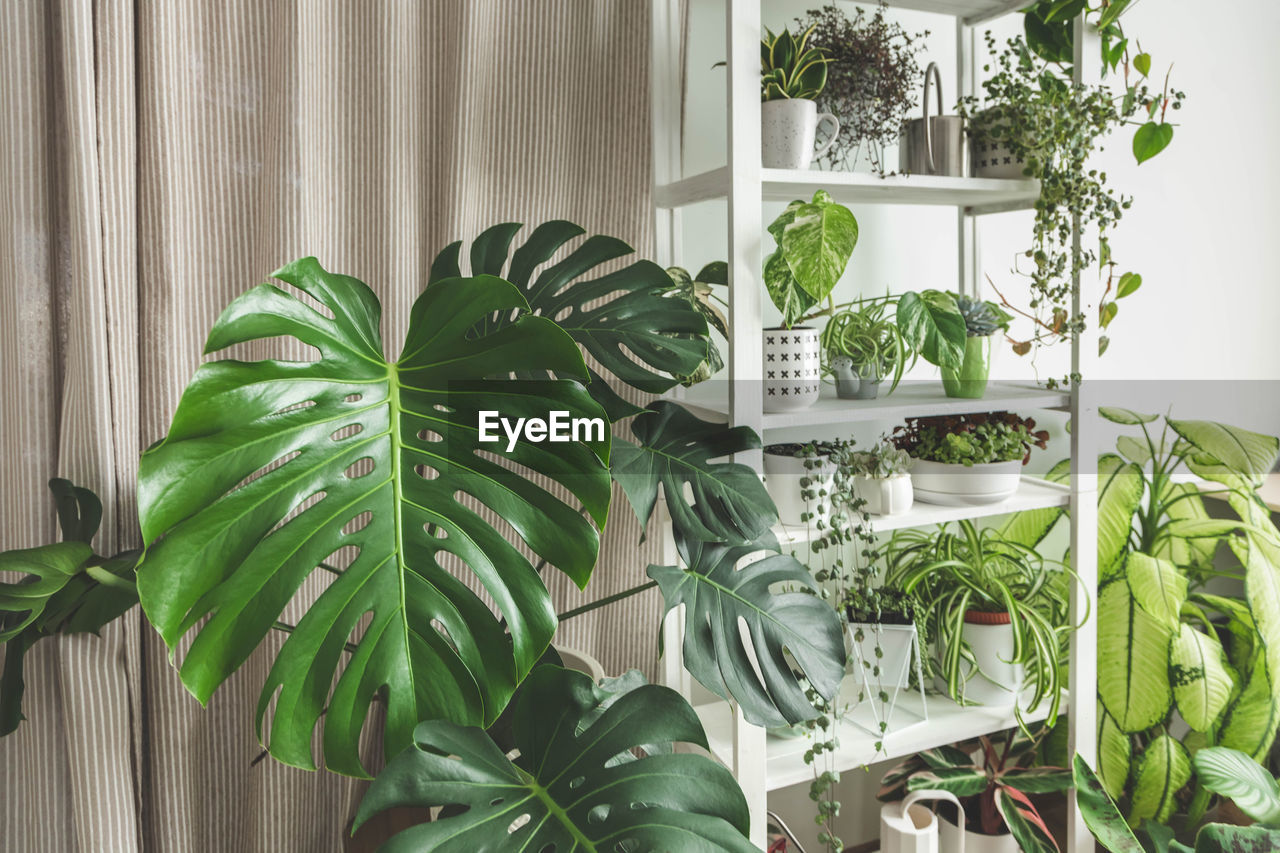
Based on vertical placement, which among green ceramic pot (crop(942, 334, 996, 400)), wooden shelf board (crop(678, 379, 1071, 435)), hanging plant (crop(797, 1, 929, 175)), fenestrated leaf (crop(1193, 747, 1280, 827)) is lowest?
fenestrated leaf (crop(1193, 747, 1280, 827))

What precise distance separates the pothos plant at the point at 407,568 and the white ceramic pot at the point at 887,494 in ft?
1.99

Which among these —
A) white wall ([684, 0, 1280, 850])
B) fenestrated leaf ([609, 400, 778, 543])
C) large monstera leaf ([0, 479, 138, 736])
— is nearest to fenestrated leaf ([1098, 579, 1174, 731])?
white wall ([684, 0, 1280, 850])

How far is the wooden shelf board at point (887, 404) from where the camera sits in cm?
129

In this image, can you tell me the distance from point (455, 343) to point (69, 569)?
1.63ft

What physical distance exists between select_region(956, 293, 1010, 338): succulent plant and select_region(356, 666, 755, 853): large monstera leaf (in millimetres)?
886

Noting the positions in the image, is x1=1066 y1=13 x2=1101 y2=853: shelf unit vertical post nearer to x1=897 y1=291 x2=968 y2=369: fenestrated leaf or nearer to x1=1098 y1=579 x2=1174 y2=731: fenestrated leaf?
x1=1098 y1=579 x2=1174 y2=731: fenestrated leaf

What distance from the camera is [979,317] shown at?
4.83 feet

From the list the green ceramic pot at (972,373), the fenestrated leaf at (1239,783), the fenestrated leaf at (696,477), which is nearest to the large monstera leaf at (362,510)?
the fenestrated leaf at (696,477)

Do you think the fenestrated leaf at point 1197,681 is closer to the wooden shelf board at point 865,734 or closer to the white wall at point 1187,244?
the wooden shelf board at point 865,734

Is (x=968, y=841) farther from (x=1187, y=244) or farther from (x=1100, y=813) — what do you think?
(x=1187, y=244)

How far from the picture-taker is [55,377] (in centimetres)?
119

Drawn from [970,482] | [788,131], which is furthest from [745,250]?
[970,482]

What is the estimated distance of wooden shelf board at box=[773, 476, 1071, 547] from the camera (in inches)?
53.6

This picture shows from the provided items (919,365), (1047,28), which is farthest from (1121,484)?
(1047,28)
